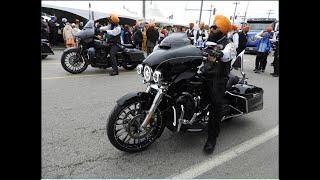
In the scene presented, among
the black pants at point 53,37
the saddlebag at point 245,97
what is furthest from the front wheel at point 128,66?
the black pants at point 53,37

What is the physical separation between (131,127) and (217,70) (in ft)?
4.00

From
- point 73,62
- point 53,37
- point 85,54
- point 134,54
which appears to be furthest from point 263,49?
point 53,37

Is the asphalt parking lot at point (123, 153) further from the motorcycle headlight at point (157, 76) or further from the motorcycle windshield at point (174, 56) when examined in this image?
the motorcycle windshield at point (174, 56)

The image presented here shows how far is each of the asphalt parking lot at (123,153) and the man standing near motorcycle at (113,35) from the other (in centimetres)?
297

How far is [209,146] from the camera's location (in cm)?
388

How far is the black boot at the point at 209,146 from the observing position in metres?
3.86

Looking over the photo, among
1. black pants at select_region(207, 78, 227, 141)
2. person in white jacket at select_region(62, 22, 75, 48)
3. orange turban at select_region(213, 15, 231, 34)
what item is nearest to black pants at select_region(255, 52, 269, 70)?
orange turban at select_region(213, 15, 231, 34)

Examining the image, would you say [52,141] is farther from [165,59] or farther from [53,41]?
[53,41]

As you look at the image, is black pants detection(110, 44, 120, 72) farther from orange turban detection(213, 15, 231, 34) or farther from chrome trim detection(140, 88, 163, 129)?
chrome trim detection(140, 88, 163, 129)

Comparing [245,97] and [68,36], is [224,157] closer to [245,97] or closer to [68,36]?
[245,97]

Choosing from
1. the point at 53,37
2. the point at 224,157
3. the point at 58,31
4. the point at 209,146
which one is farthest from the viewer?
the point at 58,31
